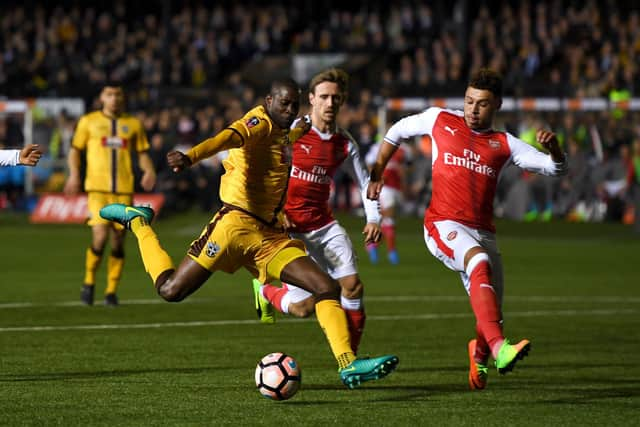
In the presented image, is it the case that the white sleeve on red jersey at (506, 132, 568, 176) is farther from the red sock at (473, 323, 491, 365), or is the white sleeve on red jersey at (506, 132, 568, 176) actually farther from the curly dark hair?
the red sock at (473, 323, 491, 365)

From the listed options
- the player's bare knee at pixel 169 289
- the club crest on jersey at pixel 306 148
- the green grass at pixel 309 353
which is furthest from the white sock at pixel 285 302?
the player's bare knee at pixel 169 289

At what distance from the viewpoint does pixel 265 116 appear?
901 centimetres

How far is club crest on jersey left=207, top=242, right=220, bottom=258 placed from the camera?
29.6 ft

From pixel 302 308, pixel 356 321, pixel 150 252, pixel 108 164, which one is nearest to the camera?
pixel 150 252

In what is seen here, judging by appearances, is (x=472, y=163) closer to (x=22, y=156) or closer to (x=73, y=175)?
(x=22, y=156)

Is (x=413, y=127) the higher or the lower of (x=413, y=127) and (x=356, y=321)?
the higher

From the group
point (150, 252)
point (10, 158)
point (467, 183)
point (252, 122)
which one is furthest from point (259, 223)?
point (10, 158)

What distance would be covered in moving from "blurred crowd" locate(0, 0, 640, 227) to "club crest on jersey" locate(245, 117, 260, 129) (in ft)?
66.2

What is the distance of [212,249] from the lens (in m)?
9.02

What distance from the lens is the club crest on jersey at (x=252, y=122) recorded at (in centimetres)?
883

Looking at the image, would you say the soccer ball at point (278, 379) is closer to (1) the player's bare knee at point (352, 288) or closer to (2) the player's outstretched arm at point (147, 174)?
(1) the player's bare knee at point (352, 288)

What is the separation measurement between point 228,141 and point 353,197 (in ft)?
76.8

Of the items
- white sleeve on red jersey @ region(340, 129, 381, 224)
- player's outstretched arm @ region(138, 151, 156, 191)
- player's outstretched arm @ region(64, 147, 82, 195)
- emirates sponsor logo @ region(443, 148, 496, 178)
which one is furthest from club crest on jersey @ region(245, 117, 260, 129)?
player's outstretched arm @ region(64, 147, 82, 195)

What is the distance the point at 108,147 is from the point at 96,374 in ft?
17.9
